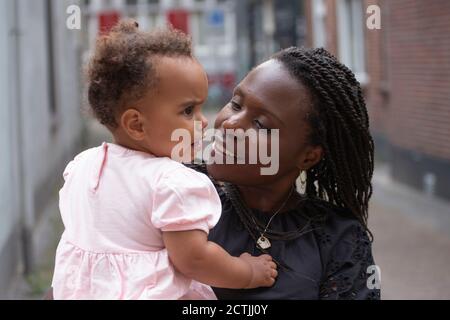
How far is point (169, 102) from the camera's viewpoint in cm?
168

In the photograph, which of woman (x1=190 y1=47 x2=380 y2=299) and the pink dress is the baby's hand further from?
the pink dress

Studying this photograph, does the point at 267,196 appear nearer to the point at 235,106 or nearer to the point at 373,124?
the point at 235,106

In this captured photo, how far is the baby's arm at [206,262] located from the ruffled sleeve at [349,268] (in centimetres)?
20

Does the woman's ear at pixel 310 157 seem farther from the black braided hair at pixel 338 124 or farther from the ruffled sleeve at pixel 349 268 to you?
the ruffled sleeve at pixel 349 268

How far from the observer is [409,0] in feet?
30.3

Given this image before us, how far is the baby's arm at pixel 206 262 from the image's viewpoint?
1.62 metres

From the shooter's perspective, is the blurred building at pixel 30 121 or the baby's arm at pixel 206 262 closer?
the baby's arm at pixel 206 262

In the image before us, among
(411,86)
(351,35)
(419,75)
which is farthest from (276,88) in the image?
(351,35)

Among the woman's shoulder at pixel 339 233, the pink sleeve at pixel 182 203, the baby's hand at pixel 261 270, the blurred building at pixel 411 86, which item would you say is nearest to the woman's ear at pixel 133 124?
the pink sleeve at pixel 182 203

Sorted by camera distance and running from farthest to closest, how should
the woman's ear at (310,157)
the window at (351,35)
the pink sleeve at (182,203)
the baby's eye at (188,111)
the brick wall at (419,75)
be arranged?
1. the window at (351,35)
2. the brick wall at (419,75)
3. the woman's ear at (310,157)
4. the baby's eye at (188,111)
5. the pink sleeve at (182,203)

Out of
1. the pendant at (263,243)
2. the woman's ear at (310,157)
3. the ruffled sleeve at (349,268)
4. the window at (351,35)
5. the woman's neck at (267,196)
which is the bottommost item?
the ruffled sleeve at (349,268)

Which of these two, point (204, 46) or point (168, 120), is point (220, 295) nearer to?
point (168, 120)

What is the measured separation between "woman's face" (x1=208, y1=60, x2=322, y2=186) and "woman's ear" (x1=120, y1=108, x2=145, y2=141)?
0.89 feet

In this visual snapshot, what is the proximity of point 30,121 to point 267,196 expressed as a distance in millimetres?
5646
